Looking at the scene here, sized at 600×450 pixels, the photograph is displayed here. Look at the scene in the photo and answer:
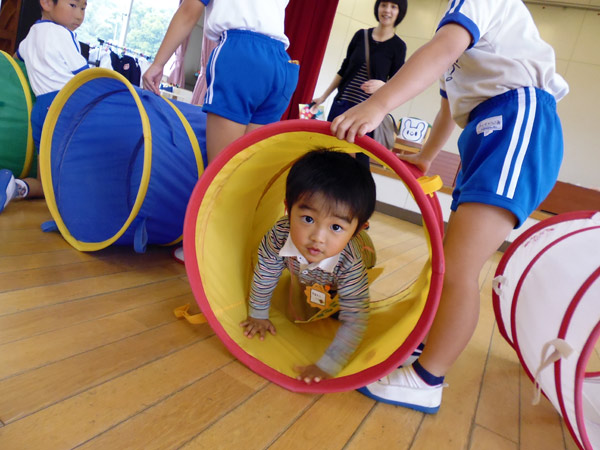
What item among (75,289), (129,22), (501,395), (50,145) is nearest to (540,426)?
(501,395)

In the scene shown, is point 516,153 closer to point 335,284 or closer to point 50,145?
point 335,284

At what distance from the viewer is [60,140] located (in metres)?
1.49

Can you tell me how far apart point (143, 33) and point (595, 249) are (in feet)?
17.9

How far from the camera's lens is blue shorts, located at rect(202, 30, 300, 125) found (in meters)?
1.32

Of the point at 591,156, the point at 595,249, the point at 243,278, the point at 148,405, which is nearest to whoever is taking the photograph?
the point at 148,405

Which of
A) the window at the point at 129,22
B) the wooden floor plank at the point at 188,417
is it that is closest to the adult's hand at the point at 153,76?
the wooden floor plank at the point at 188,417

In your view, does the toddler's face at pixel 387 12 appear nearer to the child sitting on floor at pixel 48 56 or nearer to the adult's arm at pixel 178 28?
the adult's arm at pixel 178 28

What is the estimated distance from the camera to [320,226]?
0.97m

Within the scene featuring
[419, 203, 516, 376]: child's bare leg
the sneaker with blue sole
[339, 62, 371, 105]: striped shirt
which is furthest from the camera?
[339, 62, 371, 105]: striped shirt

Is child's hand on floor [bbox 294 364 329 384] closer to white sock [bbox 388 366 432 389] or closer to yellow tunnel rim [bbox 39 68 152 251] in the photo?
white sock [bbox 388 366 432 389]

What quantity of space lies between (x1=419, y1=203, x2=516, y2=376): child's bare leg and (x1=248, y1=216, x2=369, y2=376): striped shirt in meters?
0.19

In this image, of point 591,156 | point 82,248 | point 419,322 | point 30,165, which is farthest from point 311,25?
point 419,322

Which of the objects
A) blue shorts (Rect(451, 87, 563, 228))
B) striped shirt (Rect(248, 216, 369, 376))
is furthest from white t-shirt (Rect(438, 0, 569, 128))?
striped shirt (Rect(248, 216, 369, 376))

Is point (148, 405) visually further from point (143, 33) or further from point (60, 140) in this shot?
point (143, 33)
